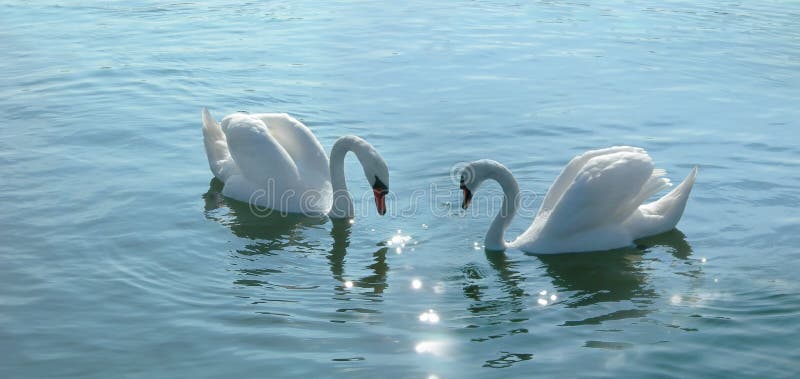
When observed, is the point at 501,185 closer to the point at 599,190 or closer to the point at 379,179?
the point at 599,190

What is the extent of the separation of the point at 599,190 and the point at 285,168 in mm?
3213

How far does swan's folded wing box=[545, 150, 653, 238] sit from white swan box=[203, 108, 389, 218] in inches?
68.6

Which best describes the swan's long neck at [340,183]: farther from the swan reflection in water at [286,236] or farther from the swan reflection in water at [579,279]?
the swan reflection in water at [579,279]

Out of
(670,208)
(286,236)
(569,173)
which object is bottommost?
(286,236)

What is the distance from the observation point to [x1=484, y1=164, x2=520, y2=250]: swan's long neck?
9.03 m

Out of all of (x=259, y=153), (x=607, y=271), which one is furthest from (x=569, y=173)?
(x=259, y=153)

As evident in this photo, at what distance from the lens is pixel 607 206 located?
8.74 m

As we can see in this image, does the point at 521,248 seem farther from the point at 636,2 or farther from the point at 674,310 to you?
the point at 636,2

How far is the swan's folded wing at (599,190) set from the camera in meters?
8.62

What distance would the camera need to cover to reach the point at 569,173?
9.20 metres

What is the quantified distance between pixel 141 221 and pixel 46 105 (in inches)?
204

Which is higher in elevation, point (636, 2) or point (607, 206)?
point (636, 2)

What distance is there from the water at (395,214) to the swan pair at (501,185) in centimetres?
20

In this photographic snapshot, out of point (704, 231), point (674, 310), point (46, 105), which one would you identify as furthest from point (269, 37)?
point (674, 310)
